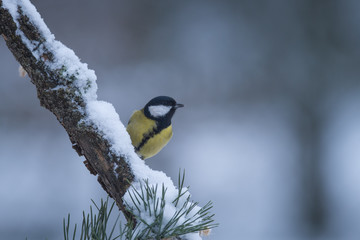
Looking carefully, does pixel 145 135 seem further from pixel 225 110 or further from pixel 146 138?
pixel 225 110

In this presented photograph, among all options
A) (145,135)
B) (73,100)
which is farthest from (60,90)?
(145,135)

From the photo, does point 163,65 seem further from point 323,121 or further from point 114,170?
point 114,170

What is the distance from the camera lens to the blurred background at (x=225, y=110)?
6.03ft

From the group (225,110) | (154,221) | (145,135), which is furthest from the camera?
(225,110)

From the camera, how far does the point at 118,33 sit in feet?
6.70

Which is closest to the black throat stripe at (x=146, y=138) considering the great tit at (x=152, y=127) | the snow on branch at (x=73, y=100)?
the great tit at (x=152, y=127)

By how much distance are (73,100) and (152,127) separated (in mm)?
592

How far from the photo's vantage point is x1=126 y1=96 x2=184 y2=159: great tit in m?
1.07

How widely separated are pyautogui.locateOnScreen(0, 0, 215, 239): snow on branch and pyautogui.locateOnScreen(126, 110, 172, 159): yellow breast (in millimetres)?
556

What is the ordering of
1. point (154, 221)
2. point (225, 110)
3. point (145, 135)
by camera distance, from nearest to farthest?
1. point (154, 221)
2. point (145, 135)
3. point (225, 110)

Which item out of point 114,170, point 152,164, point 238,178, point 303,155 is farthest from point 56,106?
point 303,155

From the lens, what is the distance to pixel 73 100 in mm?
Answer: 497

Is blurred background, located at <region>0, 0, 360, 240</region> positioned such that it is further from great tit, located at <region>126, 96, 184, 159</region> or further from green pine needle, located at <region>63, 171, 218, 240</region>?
green pine needle, located at <region>63, 171, 218, 240</region>

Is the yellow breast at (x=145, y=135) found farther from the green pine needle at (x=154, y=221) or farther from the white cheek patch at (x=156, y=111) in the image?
the green pine needle at (x=154, y=221)
